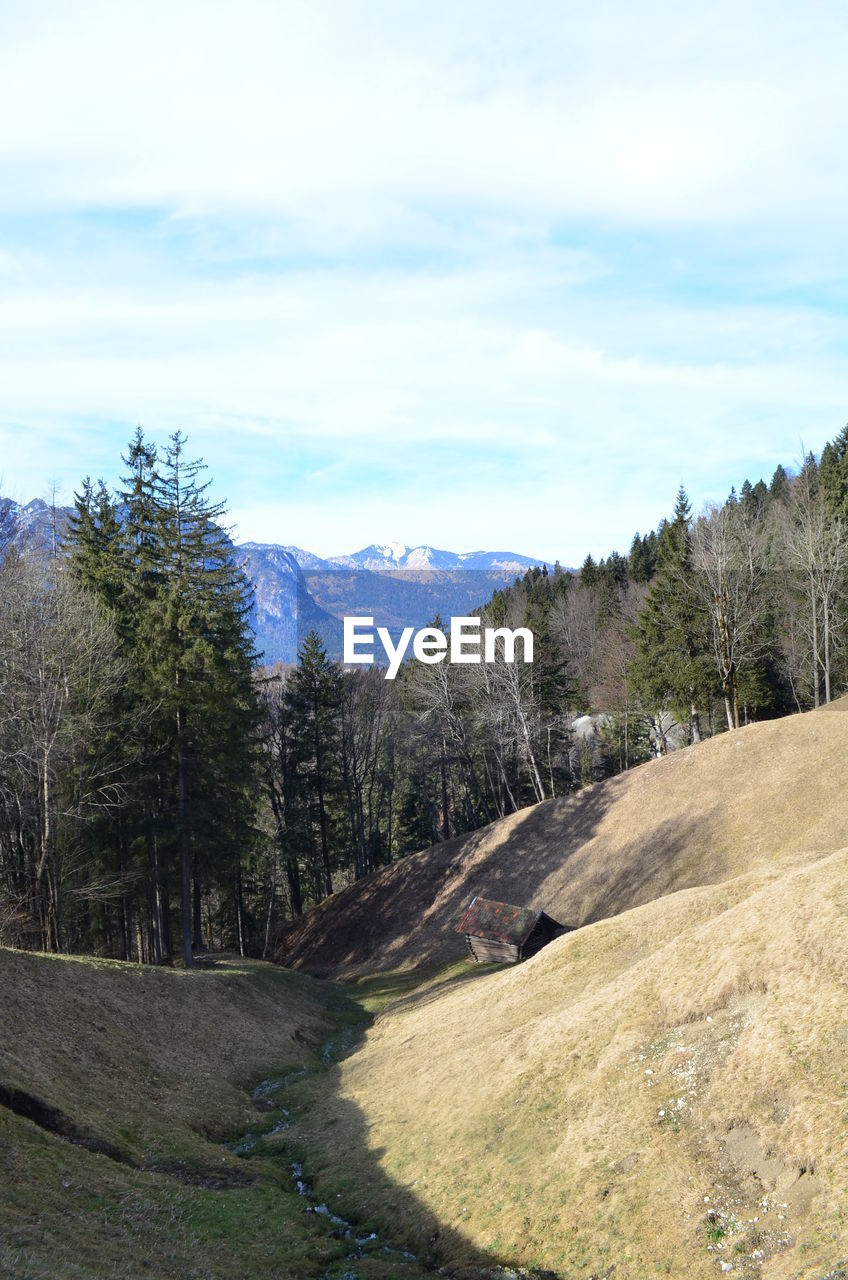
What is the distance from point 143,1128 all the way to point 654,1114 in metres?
11.8

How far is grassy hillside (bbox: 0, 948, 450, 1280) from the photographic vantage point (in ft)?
43.2

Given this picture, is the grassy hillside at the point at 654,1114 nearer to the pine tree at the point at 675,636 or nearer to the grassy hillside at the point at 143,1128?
the grassy hillside at the point at 143,1128

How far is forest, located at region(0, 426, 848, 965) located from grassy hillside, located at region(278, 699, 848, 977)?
5.07 meters

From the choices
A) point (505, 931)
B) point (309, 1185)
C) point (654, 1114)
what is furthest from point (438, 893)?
point (654, 1114)

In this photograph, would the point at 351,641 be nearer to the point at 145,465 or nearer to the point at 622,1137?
the point at 145,465

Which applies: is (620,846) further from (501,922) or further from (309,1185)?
(309,1185)

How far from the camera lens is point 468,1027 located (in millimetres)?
25641

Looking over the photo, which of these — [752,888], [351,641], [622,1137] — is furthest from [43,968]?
[351,641]

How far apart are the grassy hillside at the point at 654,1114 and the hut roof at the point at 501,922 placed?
11818mm

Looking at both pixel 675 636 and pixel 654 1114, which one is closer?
pixel 654 1114

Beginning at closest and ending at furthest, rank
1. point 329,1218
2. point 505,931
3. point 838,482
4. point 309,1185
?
1. point 329,1218
2. point 309,1185
3. point 505,931
4. point 838,482

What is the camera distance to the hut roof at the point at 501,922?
36312mm

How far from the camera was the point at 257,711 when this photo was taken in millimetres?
43938

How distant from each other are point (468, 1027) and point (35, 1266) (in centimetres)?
1665
